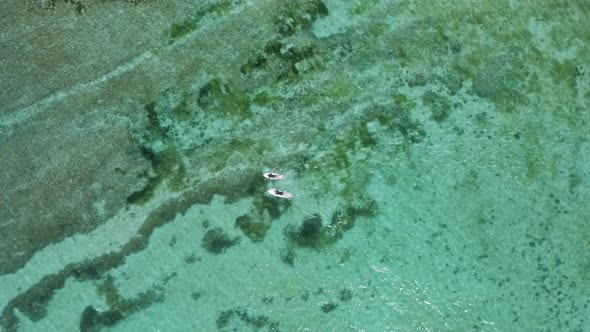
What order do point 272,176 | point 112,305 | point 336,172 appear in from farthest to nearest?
point 336,172
point 272,176
point 112,305

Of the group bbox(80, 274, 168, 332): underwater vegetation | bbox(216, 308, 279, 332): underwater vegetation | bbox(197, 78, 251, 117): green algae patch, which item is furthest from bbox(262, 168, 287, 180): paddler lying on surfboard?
bbox(80, 274, 168, 332): underwater vegetation

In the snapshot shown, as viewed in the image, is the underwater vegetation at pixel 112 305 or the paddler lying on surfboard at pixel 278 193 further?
the paddler lying on surfboard at pixel 278 193

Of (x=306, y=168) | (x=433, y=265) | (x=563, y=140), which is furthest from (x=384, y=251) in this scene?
(x=563, y=140)

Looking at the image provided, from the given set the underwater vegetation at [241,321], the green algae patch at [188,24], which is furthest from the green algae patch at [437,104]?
the underwater vegetation at [241,321]

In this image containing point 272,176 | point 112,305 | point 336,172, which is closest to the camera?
point 112,305

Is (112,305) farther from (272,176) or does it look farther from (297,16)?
(297,16)

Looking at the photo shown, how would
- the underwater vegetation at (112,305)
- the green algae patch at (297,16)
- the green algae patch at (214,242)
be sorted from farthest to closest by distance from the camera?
the green algae patch at (297,16) → the green algae patch at (214,242) → the underwater vegetation at (112,305)

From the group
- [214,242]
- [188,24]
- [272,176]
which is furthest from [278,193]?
[188,24]

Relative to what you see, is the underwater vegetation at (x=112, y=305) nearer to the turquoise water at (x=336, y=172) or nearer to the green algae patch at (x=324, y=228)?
the turquoise water at (x=336, y=172)
